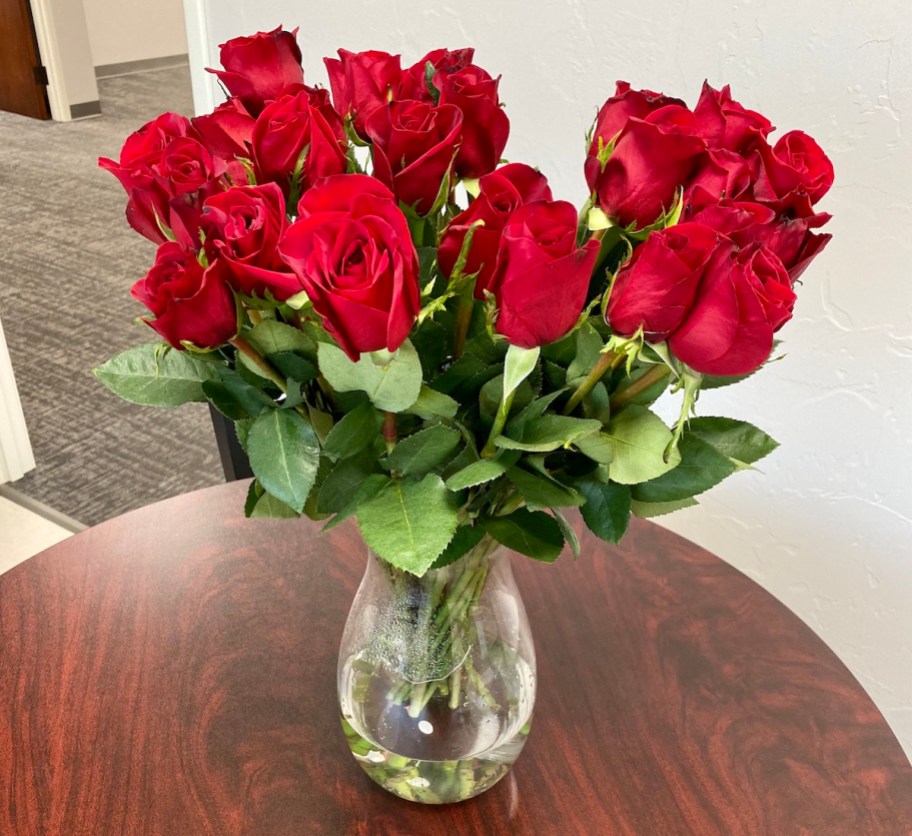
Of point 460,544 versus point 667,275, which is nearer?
point 667,275

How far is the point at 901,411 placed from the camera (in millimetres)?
1021

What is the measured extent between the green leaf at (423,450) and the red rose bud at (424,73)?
18 cm

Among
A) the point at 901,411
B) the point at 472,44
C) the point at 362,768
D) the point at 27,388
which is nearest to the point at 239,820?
the point at 362,768

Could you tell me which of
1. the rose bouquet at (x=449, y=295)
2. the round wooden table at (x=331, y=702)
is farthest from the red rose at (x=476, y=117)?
the round wooden table at (x=331, y=702)

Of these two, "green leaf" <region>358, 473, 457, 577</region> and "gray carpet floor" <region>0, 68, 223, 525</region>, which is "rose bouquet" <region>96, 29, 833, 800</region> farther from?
"gray carpet floor" <region>0, 68, 223, 525</region>

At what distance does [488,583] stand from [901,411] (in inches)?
24.2

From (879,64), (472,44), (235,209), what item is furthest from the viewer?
(472,44)

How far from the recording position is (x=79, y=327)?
8.14 ft

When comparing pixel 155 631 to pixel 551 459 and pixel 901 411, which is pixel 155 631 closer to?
pixel 551 459

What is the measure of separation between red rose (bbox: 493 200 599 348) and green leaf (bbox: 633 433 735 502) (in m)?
0.12

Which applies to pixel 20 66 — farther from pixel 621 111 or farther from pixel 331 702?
pixel 621 111

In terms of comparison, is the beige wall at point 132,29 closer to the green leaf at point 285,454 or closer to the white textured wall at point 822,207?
the white textured wall at point 822,207

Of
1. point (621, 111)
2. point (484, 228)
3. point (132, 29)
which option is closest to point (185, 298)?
point (484, 228)

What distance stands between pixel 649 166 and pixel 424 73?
0.16 m
